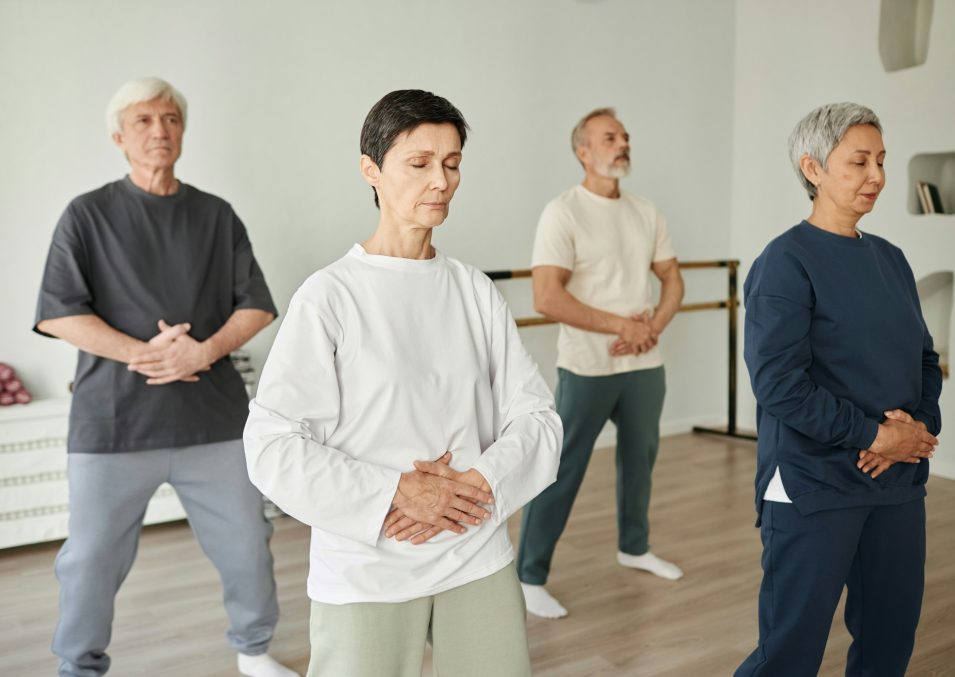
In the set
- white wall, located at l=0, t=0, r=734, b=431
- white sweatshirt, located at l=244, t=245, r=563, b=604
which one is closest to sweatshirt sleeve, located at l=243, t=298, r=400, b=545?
white sweatshirt, located at l=244, t=245, r=563, b=604

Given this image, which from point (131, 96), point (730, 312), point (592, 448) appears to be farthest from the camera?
point (730, 312)

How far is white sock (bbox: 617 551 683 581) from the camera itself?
3.04 metres

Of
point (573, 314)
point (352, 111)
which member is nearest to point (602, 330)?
point (573, 314)

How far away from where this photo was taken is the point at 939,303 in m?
4.46

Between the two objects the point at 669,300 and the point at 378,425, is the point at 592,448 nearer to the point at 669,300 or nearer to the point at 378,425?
the point at 669,300

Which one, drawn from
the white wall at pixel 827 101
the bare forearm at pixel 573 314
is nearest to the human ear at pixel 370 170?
the bare forearm at pixel 573 314

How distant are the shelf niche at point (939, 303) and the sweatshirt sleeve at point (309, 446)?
3.82 metres

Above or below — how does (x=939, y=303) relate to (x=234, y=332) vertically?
below

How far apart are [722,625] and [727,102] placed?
353cm

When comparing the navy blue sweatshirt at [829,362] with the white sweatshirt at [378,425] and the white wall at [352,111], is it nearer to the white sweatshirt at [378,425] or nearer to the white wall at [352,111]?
the white sweatshirt at [378,425]

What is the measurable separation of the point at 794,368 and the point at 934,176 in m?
3.25

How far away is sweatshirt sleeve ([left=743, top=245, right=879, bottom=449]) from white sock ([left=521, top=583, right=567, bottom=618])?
1262 mm

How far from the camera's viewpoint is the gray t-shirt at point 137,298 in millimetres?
2184

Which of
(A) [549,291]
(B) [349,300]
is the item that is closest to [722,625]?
(A) [549,291]
